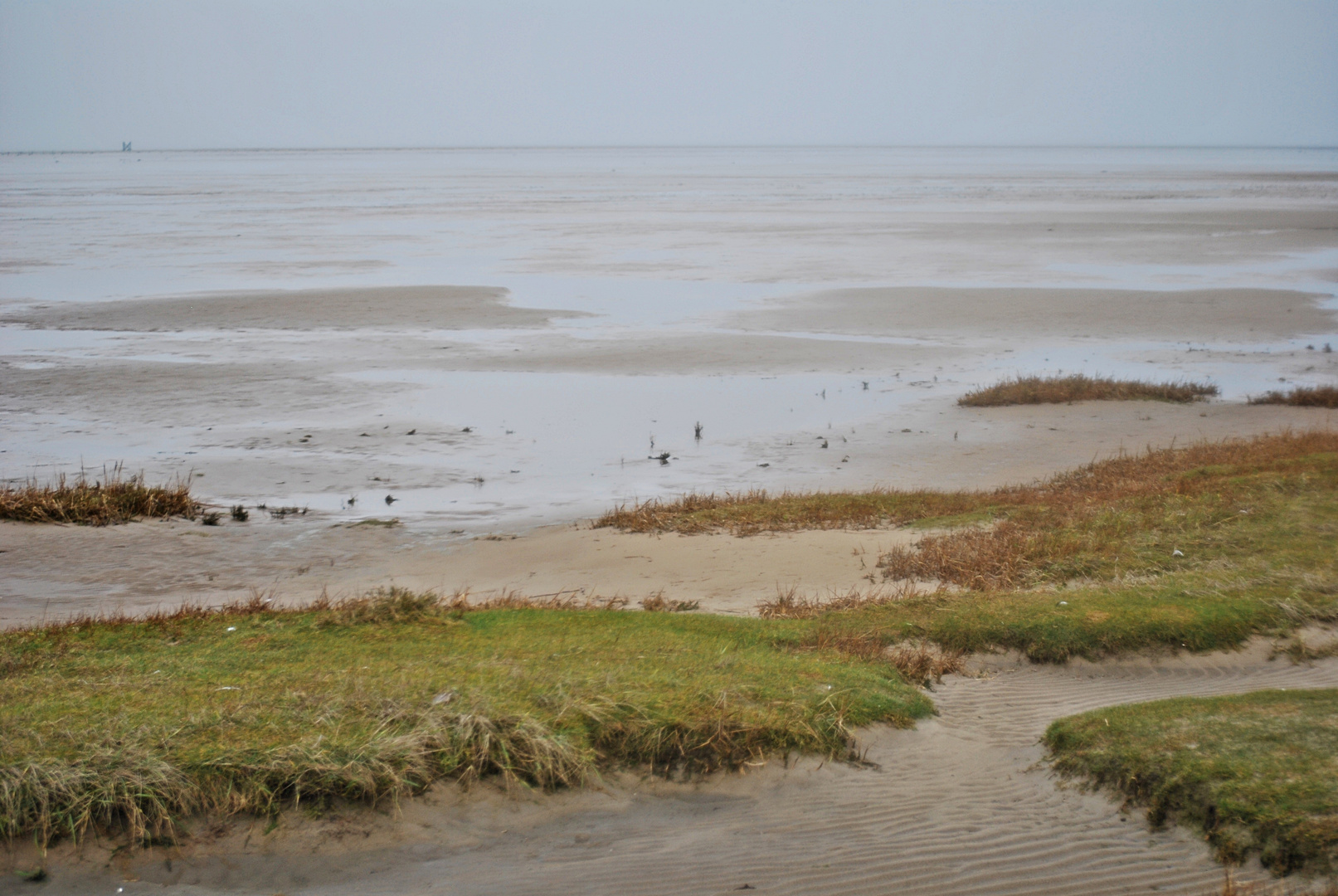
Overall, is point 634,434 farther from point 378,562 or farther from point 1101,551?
point 1101,551

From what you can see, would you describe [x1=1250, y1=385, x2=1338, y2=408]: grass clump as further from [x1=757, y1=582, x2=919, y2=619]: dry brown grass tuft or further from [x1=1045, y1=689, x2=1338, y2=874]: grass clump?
[x1=1045, y1=689, x2=1338, y2=874]: grass clump

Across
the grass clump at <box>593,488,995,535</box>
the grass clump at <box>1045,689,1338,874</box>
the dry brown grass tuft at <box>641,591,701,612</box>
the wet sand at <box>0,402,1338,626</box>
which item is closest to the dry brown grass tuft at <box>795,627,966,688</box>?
the grass clump at <box>1045,689,1338,874</box>

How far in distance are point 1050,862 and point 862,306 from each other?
93.4ft

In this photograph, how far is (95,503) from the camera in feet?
47.8

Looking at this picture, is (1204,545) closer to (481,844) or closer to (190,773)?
(481,844)

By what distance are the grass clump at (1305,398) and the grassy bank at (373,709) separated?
16.1 m

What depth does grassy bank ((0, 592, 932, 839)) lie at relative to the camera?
19.2 feet

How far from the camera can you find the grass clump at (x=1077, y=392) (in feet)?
70.4

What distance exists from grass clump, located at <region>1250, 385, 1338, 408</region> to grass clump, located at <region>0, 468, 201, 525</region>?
18781 millimetres

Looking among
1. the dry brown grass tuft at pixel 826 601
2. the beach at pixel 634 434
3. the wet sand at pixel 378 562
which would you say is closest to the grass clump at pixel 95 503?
the wet sand at pixel 378 562

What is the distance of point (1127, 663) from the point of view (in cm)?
838

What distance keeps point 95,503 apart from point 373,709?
384 inches

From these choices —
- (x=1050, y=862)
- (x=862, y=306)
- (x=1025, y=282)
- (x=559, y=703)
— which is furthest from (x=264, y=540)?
(x=1025, y=282)

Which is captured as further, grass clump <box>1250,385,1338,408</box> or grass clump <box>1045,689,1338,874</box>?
grass clump <box>1250,385,1338,408</box>
